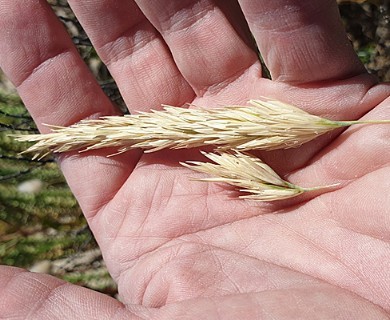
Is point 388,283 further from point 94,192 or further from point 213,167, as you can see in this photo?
point 94,192

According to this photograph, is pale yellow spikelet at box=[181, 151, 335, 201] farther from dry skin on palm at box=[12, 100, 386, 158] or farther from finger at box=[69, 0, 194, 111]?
finger at box=[69, 0, 194, 111]

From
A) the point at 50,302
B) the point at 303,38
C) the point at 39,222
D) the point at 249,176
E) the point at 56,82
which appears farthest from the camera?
the point at 39,222

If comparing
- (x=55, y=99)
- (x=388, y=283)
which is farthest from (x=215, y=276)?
(x=55, y=99)

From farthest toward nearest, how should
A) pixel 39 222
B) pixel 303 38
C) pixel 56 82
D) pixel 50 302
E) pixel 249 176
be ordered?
pixel 39 222 < pixel 56 82 < pixel 249 176 < pixel 303 38 < pixel 50 302

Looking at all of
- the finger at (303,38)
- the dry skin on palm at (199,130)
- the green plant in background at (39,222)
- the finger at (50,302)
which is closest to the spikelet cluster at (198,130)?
the dry skin on palm at (199,130)

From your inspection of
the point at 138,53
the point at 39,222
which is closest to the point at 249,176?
the point at 138,53

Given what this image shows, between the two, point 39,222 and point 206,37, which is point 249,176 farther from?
point 39,222

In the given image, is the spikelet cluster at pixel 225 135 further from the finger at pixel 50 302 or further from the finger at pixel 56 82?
the finger at pixel 50 302
